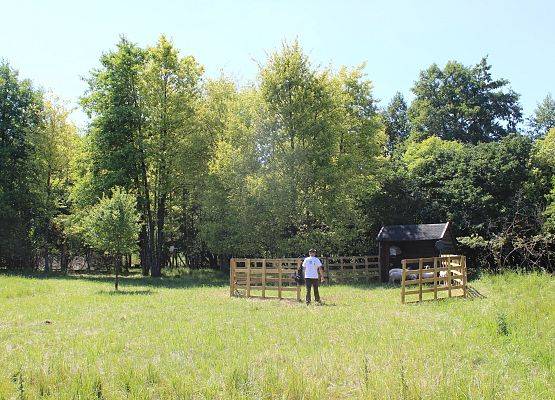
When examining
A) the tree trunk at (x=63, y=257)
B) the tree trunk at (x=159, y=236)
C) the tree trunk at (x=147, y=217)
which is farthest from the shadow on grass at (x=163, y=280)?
the tree trunk at (x=63, y=257)

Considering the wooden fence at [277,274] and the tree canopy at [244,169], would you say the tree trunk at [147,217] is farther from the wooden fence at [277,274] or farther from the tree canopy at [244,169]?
the wooden fence at [277,274]

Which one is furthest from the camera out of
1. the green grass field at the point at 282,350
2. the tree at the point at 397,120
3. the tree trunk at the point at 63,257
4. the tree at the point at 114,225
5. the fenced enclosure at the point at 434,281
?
the tree at the point at 397,120

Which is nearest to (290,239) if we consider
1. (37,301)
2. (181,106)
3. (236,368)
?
(181,106)

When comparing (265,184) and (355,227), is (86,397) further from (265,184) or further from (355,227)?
(355,227)

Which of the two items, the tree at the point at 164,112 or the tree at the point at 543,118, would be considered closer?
the tree at the point at 164,112

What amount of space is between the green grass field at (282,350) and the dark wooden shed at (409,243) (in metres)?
10.6

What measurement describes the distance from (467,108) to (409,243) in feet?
103

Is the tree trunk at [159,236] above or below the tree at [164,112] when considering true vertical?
below

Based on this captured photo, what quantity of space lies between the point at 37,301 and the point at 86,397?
11.7m

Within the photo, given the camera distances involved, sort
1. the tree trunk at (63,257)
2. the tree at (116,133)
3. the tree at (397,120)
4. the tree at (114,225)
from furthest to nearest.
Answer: the tree at (397,120) → the tree trunk at (63,257) → the tree at (116,133) → the tree at (114,225)

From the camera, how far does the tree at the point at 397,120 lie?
6219 cm

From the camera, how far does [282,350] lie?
9188 millimetres

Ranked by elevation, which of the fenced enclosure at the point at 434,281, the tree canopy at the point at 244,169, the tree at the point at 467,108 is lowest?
the fenced enclosure at the point at 434,281

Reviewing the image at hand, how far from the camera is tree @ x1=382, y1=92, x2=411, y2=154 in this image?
6219cm
